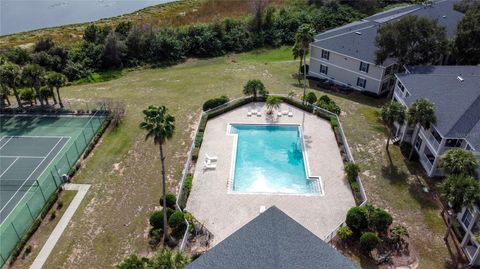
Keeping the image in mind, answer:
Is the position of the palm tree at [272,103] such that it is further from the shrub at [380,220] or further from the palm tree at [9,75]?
the palm tree at [9,75]

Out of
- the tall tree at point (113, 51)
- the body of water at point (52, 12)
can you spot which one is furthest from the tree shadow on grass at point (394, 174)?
the body of water at point (52, 12)

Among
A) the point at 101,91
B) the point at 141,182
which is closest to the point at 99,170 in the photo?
the point at 141,182

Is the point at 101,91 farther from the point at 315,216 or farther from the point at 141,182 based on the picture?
the point at 315,216

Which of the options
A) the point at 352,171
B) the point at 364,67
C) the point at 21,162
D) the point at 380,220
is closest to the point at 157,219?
the point at 380,220

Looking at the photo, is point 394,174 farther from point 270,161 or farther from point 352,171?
point 270,161

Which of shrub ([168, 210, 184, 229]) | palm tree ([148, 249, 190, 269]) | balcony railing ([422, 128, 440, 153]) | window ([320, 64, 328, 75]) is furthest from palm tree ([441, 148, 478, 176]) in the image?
window ([320, 64, 328, 75])

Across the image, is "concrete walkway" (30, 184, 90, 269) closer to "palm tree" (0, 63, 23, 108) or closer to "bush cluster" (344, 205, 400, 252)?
"palm tree" (0, 63, 23, 108)
